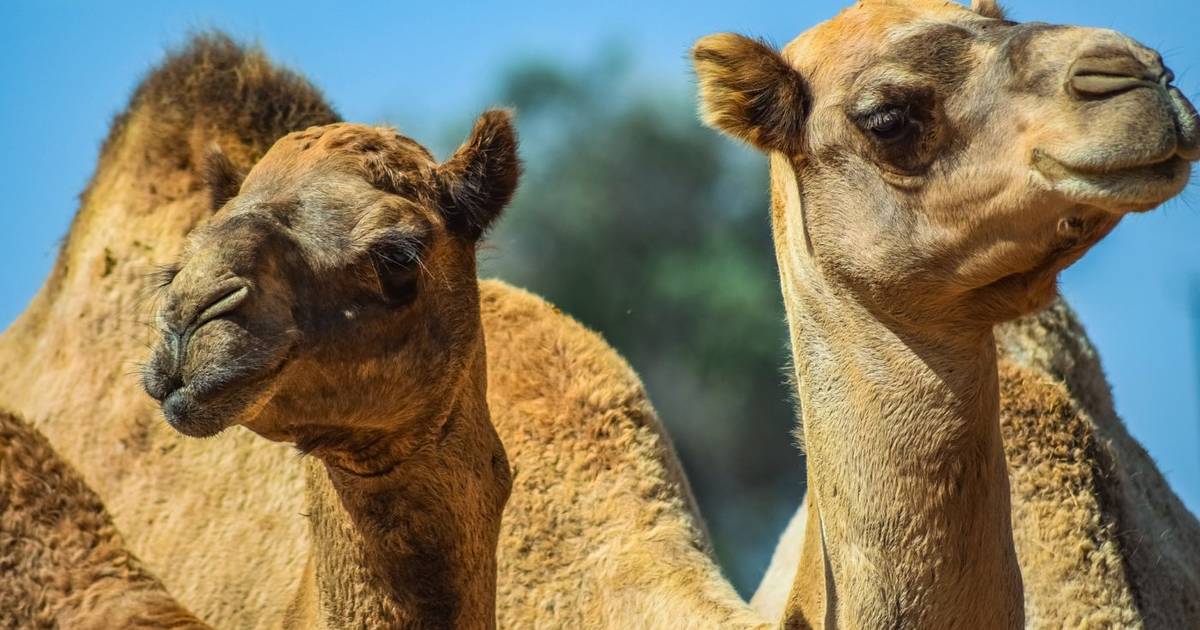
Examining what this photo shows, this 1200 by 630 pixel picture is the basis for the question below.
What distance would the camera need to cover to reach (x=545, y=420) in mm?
5656

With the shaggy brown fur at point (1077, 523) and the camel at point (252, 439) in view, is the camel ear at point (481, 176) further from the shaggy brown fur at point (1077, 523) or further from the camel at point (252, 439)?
the shaggy brown fur at point (1077, 523)

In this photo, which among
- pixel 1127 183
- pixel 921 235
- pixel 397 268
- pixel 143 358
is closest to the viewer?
pixel 1127 183

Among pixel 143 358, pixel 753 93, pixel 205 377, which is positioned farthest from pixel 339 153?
pixel 143 358

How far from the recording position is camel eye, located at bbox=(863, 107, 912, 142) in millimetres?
4176

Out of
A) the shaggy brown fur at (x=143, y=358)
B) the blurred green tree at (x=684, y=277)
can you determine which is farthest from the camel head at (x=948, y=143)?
the blurred green tree at (x=684, y=277)

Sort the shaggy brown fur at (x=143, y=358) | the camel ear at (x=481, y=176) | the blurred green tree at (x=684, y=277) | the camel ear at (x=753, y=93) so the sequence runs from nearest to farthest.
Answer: the camel ear at (x=481, y=176) < the camel ear at (x=753, y=93) < the shaggy brown fur at (x=143, y=358) < the blurred green tree at (x=684, y=277)

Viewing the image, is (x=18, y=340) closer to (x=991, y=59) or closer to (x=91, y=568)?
(x=91, y=568)

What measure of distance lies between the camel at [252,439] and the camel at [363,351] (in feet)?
2.45

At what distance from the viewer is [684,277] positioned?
18578 millimetres

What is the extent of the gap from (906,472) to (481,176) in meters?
1.27

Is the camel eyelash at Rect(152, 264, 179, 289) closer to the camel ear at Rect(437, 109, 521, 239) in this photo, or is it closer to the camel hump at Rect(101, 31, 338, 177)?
the camel ear at Rect(437, 109, 521, 239)

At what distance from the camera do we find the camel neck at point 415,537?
4.17m

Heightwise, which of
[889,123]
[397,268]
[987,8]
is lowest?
[397,268]

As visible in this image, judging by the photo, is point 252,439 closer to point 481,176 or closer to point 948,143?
point 481,176
